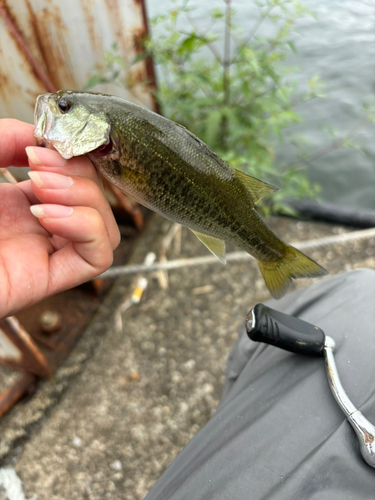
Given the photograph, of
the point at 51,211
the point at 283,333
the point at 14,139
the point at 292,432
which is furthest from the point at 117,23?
the point at 292,432

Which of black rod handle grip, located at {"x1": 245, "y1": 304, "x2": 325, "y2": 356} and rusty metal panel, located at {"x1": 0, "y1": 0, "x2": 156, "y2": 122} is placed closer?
black rod handle grip, located at {"x1": 245, "y1": 304, "x2": 325, "y2": 356}

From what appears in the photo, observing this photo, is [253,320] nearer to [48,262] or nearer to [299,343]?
[299,343]

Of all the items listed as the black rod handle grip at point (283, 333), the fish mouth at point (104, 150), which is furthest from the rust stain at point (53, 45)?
the black rod handle grip at point (283, 333)

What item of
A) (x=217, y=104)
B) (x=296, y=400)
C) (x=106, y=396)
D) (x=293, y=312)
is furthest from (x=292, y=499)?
(x=217, y=104)

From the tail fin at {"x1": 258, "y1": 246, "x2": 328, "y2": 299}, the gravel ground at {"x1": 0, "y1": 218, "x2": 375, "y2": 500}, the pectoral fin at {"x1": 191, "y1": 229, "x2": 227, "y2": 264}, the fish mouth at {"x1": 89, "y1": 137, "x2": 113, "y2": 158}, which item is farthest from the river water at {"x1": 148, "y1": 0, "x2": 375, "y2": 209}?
the fish mouth at {"x1": 89, "y1": 137, "x2": 113, "y2": 158}

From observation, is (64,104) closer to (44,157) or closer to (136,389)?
(44,157)

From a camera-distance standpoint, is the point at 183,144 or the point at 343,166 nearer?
the point at 183,144

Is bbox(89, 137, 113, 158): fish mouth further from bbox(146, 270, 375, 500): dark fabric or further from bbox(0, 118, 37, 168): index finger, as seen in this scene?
bbox(146, 270, 375, 500): dark fabric
